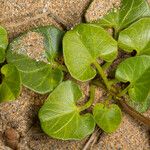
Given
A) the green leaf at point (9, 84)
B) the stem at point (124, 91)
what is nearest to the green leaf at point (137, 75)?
the stem at point (124, 91)

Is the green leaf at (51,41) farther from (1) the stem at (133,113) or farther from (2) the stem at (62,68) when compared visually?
(1) the stem at (133,113)

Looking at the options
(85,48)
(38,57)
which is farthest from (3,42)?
(85,48)

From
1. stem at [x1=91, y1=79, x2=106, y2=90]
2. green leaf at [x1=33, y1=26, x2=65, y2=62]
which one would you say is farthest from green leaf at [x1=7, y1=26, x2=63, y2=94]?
stem at [x1=91, y1=79, x2=106, y2=90]

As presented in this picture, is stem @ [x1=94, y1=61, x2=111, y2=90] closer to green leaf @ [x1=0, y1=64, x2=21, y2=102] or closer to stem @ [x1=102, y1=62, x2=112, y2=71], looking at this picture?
stem @ [x1=102, y1=62, x2=112, y2=71]

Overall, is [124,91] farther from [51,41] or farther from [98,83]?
[51,41]

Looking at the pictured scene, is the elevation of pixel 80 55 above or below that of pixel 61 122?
above

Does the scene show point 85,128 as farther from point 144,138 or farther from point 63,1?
point 63,1

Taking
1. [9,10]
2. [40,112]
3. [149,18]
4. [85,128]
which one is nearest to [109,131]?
Result: [85,128]
